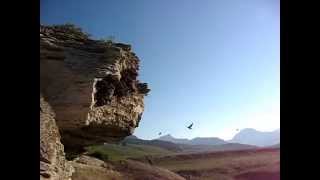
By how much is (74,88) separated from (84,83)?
0.34 metres

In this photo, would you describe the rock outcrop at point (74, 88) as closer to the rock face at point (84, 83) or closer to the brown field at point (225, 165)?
the rock face at point (84, 83)

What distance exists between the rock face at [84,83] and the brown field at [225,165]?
17.3 meters

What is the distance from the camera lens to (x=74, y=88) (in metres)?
13.5

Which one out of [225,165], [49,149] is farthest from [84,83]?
Result: [225,165]

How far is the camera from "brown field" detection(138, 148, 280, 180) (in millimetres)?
34906

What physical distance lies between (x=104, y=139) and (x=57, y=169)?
14.3ft

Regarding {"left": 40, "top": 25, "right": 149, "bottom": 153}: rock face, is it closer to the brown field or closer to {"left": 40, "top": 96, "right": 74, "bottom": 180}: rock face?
{"left": 40, "top": 96, "right": 74, "bottom": 180}: rock face

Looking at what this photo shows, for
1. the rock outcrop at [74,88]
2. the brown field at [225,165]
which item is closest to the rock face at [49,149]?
the rock outcrop at [74,88]
